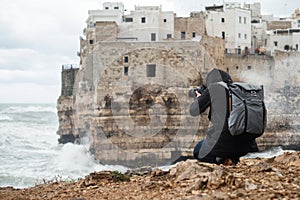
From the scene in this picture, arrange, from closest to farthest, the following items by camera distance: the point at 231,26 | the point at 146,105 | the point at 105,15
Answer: the point at 146,105 < the point at 105,15 < the point at 231,26

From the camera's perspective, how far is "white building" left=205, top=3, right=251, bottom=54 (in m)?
38.3

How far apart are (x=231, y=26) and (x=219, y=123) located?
113ft

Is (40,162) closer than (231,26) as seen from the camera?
Yes

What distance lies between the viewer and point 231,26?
39.0 metres

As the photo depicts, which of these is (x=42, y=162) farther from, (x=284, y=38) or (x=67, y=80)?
(x=284, y=38)

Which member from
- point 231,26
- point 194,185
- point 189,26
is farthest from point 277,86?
point 194,185

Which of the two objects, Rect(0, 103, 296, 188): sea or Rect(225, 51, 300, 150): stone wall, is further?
Rect(225, 51, 300, 150): stone wall

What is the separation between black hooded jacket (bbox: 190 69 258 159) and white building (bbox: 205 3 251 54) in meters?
32.4

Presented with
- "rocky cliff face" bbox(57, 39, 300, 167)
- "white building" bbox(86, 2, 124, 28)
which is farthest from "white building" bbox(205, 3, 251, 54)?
"rocky cliff face" bbox(57, 39, 300, 167)

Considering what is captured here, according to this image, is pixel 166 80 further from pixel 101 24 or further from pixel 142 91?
pixel 101 24

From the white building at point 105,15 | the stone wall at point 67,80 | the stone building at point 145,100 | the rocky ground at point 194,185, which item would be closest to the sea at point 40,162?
the stone building at point 145,100

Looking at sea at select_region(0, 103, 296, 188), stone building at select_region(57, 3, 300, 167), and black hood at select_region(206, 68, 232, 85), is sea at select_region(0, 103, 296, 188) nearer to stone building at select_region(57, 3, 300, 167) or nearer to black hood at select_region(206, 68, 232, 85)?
stone building at select_region(57, 3, 300, 167)

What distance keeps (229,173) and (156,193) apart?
731mm

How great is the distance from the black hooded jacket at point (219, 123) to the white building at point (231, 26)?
1274 inches
